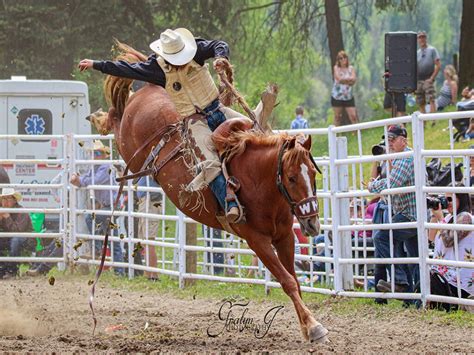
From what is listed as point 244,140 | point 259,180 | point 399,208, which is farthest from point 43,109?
point 259,180

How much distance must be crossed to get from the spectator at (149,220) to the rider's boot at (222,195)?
427 cm

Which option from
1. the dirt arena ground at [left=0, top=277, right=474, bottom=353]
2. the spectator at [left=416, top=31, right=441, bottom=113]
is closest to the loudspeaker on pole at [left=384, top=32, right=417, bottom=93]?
the dirt arena ground at [left=0, top=277, right=474, bottom=353]

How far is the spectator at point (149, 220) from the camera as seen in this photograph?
528 inches

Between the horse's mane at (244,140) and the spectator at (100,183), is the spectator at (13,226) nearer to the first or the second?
the spectator at (100,183)

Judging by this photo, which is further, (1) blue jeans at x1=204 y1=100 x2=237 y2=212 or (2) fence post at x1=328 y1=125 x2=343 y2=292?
(2) fence post at x1=328 y1=125 x2=343 y2=292

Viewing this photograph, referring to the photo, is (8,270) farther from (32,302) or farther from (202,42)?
(202,42)

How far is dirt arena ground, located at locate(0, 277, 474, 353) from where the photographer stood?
8.13 meters

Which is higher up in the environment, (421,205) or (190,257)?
(421,205)

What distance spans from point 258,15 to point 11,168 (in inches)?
587

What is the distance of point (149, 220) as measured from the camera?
13.7 m

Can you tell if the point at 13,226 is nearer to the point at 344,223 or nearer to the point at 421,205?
the point at 344,223

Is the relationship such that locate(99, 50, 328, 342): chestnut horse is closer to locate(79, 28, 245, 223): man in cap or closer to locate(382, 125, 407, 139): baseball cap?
locate(79, 28, 245, 223): man in cap

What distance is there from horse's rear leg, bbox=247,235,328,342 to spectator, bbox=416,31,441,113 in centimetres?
1320

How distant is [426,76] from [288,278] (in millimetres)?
14429
